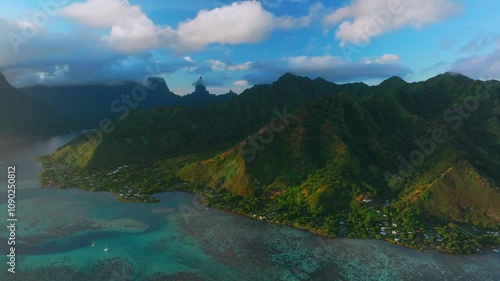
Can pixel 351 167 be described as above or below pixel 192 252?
above

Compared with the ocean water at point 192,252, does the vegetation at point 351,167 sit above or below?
above

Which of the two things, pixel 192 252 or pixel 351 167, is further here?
pixel 351 167

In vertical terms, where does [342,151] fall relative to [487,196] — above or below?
above

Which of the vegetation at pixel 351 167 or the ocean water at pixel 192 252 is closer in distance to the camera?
the ocean water at pixel 192 252

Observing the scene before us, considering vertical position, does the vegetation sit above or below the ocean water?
above

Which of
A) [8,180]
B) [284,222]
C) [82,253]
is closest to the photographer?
[82,253]

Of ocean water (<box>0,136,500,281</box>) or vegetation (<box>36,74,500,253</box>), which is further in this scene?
vegetation (<box>36,74,500,253</box>)

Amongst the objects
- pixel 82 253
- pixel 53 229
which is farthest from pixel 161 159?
pixel 82 253

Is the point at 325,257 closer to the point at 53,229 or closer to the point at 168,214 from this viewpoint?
the point at 168,214
